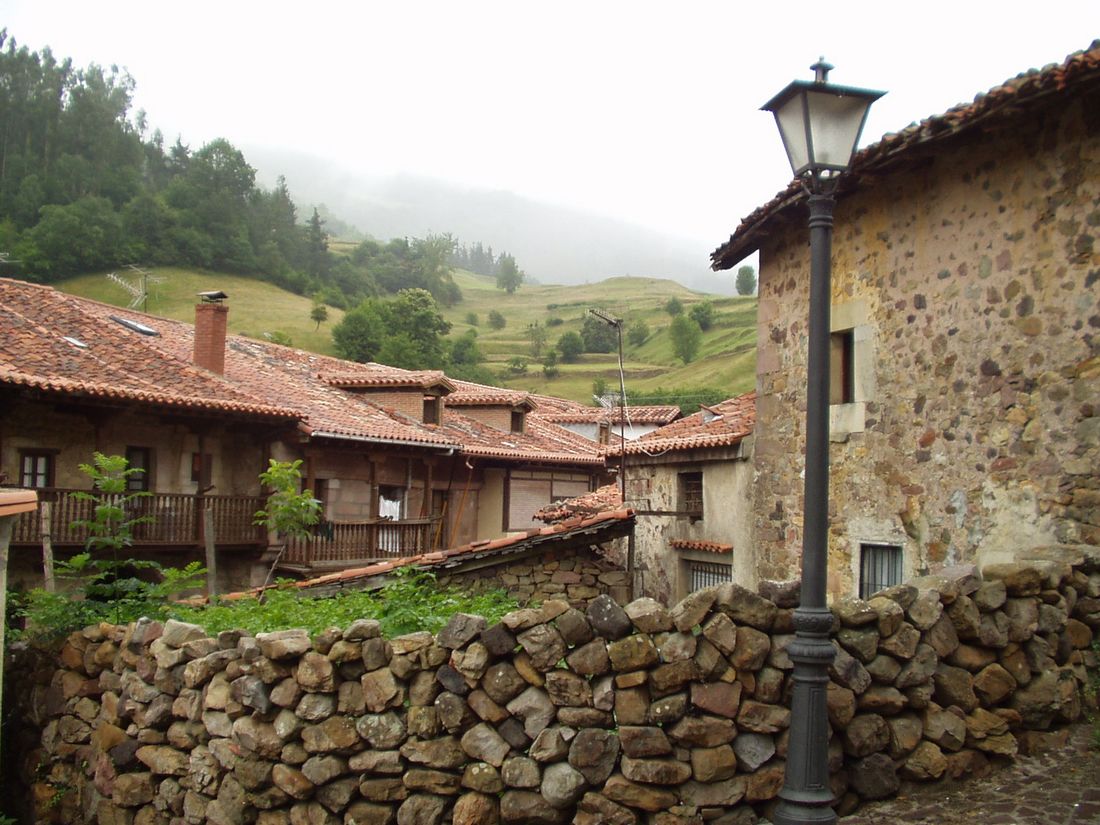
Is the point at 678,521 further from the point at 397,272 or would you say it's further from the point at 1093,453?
the point at 397,272

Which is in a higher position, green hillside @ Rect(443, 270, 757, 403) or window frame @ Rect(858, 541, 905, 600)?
green hillside @ Rect(443, 270, 757, 403)

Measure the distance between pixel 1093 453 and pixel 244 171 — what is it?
282 feet

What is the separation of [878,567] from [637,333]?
7810 centimetres

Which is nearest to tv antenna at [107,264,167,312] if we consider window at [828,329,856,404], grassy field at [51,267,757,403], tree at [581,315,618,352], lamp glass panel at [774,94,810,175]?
grassy field at [51,267,757,403]

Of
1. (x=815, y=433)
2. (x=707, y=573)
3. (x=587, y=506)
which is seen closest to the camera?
(x=815, y=433)

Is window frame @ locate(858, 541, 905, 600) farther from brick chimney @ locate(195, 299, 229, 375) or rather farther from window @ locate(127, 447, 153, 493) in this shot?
brick chimney @ locate(195, 299, 229, 375)

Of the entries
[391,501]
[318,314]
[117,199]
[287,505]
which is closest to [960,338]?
[287,505]

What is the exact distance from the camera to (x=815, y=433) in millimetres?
4930

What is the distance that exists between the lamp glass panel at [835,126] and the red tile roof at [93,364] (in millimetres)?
15039

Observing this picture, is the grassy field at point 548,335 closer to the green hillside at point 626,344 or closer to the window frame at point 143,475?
the green hillside at point 626,344

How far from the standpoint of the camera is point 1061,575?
271 inches

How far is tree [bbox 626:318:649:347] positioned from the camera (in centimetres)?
8612

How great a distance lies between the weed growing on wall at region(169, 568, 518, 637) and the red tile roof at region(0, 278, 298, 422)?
928 cm

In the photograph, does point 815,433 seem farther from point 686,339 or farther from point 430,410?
point 686,339
